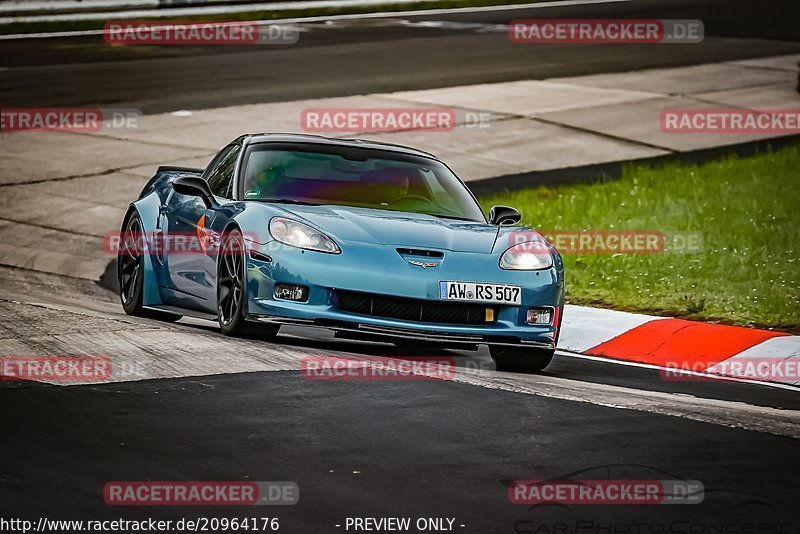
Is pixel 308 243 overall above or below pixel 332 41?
below

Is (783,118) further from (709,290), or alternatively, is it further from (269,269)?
(269,269)

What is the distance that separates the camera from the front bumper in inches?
332

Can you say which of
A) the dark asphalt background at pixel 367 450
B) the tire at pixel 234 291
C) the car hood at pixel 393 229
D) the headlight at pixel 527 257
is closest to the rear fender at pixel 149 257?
the tire at pixel 234 291

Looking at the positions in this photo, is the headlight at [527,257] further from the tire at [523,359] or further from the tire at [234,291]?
the tire at [234,291]

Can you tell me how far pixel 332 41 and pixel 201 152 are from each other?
1043cm

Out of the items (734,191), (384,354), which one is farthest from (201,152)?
(384,354)

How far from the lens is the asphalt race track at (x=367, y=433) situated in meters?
5.41

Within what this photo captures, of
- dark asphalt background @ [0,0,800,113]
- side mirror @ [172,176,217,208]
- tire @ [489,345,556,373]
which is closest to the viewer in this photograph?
tire @ [489,345,556,373]

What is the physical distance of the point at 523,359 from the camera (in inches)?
357

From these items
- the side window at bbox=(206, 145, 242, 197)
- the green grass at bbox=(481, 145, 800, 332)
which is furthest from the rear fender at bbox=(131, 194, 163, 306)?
the green grass at bbox=(481, 145, 800, 332)

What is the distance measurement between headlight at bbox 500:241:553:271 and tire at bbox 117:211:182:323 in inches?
109

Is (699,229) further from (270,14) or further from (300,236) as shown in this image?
(270,14)

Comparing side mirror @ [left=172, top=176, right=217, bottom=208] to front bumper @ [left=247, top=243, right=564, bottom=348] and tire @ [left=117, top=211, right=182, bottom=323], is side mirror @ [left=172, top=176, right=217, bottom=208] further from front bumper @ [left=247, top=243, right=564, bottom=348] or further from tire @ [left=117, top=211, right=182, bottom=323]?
front bumper @ [left=247, top=243, right=564, bottom=348]

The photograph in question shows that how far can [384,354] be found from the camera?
9117 millimetres
